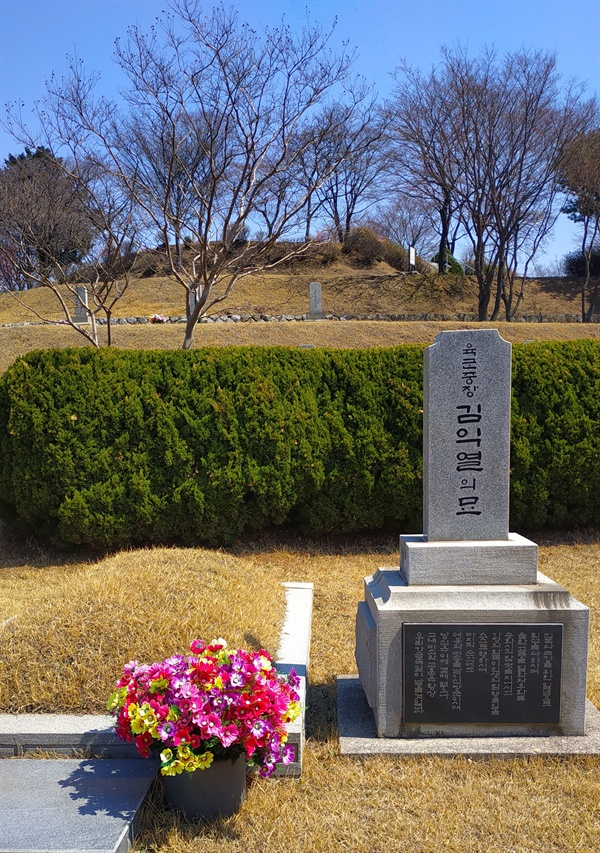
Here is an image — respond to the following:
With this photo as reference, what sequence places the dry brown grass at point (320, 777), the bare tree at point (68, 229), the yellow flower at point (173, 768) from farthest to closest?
the bare tree at point (68, 229) < the dry brown grass at point (320, 777) < the yellow flower at point (173, 768)

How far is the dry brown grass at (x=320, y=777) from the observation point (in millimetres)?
2684

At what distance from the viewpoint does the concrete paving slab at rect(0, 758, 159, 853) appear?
2.47 metres

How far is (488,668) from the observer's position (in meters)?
3.36

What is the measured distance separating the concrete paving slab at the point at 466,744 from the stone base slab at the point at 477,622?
4cm

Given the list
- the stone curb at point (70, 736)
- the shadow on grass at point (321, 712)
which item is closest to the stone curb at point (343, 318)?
the shadow on grass at point (321, 712)

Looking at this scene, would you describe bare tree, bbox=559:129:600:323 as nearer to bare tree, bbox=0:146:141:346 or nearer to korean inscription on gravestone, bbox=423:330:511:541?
bare tree, bbox=0:146:141:346

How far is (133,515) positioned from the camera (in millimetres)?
6602

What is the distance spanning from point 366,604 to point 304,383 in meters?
3.55

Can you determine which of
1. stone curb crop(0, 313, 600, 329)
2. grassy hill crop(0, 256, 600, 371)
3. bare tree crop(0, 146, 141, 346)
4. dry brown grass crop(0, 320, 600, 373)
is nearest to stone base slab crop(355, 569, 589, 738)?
bare tree crop(0, 146, 141, 346)

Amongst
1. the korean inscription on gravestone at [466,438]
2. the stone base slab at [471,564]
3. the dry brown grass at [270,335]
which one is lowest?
the stone base slab at [471,564]

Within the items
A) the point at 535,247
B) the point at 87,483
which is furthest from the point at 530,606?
the point at 535,247

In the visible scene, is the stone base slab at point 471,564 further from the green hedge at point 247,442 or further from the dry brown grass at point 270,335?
the dry brown grass at point 270,335

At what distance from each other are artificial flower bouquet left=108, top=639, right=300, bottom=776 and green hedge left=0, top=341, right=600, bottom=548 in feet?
12.6

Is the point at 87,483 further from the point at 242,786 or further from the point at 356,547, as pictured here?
the point at 242,786
